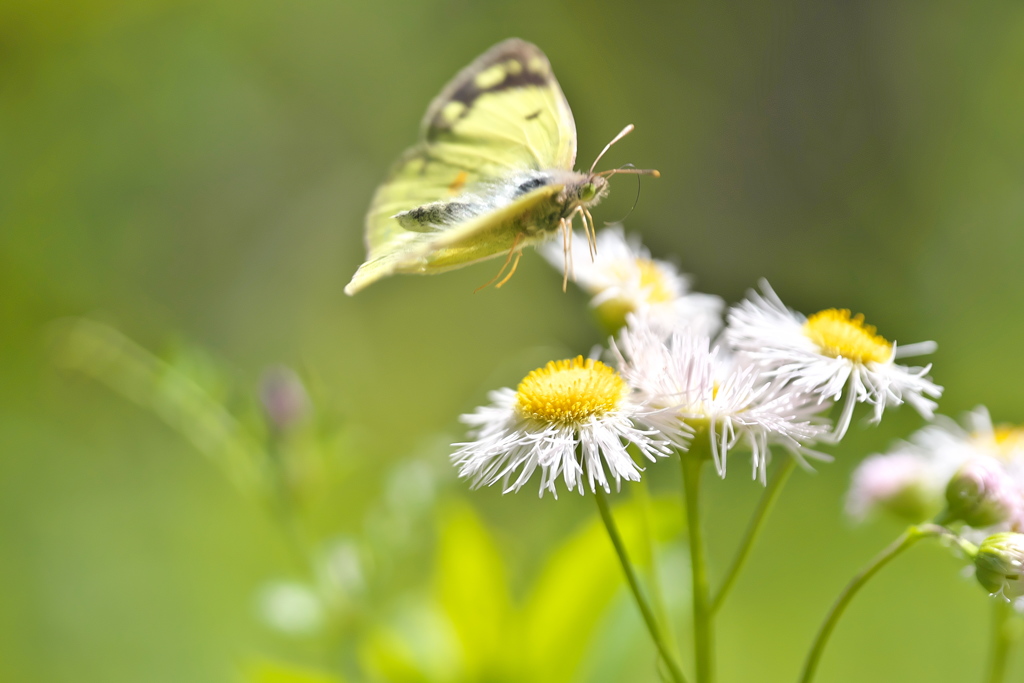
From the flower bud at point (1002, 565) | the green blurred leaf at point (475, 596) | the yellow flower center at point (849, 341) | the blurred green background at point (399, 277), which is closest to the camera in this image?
the flower bud at point (1002, 565)

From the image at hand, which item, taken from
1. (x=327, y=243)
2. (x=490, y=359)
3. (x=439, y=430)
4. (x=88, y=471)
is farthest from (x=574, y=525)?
(x=327, y=243)

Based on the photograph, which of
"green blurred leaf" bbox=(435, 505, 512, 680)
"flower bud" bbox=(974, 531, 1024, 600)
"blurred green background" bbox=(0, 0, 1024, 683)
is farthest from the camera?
"blurred green background" bbox=(0, 0, 1024, 683)

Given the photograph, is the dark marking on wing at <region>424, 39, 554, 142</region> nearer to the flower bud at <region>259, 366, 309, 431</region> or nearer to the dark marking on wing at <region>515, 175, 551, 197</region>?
the dark marking on wing at <region>515, 175, 551, 197</region>

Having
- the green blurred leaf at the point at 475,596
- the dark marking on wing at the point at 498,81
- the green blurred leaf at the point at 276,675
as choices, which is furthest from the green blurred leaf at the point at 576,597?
the dark marking on wing at the point at 498,81

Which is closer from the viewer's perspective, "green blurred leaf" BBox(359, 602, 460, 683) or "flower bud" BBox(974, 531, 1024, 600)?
"flower bud" BBox(974, 531, 1024, 600)

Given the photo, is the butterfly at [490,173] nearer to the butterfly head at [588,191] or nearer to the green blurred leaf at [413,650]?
the butterfly head at [588,191]

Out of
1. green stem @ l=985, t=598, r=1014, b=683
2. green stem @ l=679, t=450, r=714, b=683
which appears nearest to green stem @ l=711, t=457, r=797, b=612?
green stem @ l=679, t=450, r=714, b=683
